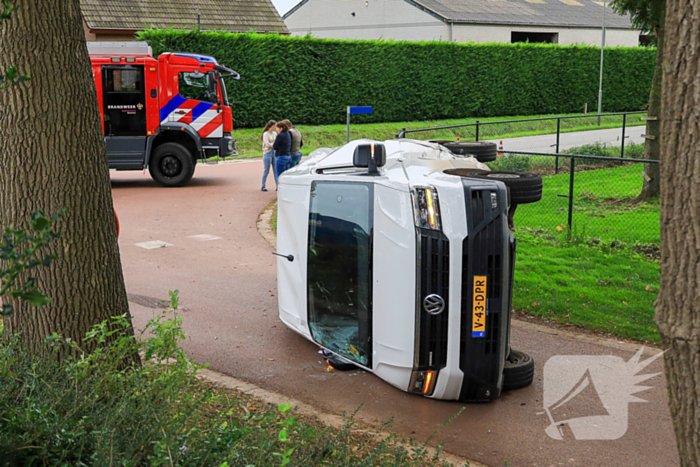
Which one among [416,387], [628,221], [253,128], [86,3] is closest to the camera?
[416,387]

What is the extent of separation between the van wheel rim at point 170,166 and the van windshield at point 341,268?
12543 mm

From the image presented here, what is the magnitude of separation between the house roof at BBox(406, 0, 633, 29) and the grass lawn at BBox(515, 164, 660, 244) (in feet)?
80.2

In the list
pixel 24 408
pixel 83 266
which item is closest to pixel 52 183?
pixel 83 266

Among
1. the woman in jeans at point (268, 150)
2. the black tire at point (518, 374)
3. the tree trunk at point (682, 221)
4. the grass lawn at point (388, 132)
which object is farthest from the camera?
the grass lawn at point (388, 132)

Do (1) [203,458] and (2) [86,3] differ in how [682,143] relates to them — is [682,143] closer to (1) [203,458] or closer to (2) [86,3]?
(1) [203,458]

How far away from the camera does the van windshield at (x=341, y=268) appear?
6.07 m

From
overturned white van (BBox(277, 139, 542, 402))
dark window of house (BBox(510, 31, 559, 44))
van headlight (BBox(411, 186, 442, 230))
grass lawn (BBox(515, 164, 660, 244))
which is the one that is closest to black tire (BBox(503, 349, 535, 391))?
overturned white van (BBox(277, 139, 542, 402))

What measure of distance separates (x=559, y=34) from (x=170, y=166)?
3388cm

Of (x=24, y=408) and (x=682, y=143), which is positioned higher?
(x=682, y=143)

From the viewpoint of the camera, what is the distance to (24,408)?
384cm

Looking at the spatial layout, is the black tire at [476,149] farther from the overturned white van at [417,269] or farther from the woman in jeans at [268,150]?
the woman in jeans at [268,150]

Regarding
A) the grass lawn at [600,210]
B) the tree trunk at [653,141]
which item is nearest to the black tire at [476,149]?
the grass lawn at [600,210]

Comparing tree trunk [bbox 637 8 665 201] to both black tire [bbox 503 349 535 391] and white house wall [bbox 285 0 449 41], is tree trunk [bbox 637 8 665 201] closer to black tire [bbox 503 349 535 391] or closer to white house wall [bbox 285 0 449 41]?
black tire [bbox 503 349 535 391]

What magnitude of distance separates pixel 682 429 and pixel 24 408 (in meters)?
3.15
